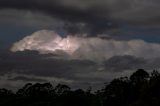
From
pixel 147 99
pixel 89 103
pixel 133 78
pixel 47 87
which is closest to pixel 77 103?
pixel 89 103

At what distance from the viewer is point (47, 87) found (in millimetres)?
175375

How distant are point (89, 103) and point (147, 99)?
40955 mm

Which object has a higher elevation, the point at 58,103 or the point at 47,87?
the point at 47,87

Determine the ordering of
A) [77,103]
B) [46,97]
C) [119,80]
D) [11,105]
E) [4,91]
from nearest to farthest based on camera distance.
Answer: [77,103]
[11,105]
[119,80]
[46,97]
[4,91]

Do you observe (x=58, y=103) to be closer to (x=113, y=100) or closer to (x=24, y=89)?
(x=113, y=100)

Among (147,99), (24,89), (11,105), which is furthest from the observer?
(24,89)

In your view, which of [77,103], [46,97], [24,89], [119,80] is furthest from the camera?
[24,89]

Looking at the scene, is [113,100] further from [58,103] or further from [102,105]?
[58,103]

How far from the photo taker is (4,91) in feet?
655

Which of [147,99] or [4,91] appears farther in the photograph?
[4,91]

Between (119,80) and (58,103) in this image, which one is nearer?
(58,103)

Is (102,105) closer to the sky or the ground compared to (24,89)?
closer to the ground

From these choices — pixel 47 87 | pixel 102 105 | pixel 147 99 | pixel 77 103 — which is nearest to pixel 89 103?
pixel 77 103

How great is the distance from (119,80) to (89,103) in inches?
1046
